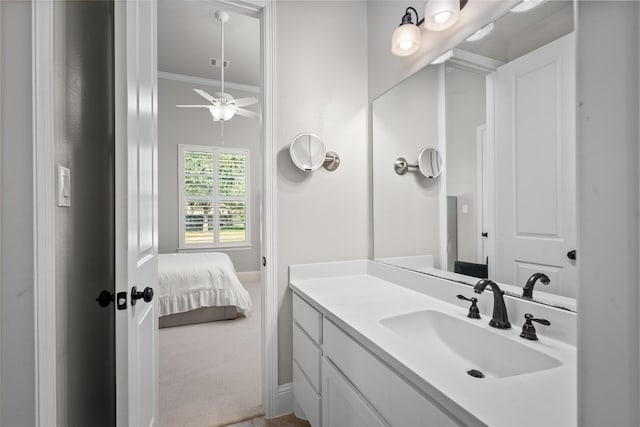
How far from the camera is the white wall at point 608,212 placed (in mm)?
302

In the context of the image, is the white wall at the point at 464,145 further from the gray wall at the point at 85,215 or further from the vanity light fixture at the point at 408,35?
the gray wall at the point at 85,215

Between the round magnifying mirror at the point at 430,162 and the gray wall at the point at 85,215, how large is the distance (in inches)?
60.6

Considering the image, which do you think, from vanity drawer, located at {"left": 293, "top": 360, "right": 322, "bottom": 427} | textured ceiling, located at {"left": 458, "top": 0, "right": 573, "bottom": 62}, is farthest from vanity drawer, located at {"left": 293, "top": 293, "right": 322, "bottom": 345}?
textured ceiling, located at {"left": 458, "top": 0, "right": 573, "bottom": 62}

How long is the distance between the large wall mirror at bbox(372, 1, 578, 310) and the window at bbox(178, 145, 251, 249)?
398 centimetres

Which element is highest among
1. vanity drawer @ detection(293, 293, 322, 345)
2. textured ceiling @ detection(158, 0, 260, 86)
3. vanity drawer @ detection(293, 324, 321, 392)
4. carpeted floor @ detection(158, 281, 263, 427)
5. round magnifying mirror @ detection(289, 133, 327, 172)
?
textured ceiling @ detection(158, 0, 260, 86)

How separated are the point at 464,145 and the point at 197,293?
2.91m

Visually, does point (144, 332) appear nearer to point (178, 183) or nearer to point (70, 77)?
point (70, 77)

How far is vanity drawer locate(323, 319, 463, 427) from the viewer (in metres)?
0.81

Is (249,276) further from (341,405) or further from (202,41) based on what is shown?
(341,405)

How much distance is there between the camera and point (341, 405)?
1.25m

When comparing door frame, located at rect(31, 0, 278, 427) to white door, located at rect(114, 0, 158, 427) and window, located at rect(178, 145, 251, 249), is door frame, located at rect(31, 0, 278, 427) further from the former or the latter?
window, located at rect(178, 145, 251, 249)

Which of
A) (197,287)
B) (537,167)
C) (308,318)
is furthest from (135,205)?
(197,287)

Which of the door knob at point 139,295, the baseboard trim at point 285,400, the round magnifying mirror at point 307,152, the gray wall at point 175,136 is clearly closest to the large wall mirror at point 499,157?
the round magnifying mirror at point 307,152

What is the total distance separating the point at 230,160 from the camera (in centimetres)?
538
